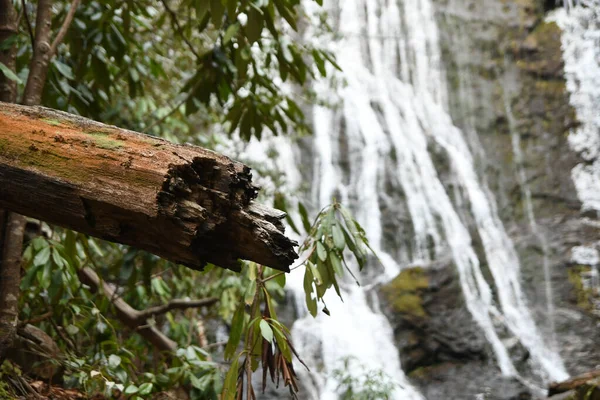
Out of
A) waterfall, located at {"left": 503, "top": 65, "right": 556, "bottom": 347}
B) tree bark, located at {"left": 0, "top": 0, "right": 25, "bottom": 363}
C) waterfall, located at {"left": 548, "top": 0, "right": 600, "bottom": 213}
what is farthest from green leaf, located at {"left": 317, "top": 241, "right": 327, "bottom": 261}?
waterfall, located at {"left": 548, "top": 0, "right": 600, "bottom": 213}

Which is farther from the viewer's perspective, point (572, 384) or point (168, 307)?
point (572, 384)

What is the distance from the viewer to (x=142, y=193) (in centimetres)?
117

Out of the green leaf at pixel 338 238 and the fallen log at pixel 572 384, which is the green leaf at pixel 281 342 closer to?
the green leaf at pixel 338 238

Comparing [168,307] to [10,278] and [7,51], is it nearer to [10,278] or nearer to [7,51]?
[10,278]

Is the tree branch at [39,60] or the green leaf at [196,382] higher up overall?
the tree branch at [39,60]

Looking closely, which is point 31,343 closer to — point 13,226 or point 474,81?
point 13,226

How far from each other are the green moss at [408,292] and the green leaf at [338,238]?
5.23 m

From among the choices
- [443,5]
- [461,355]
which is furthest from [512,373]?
[443,5]

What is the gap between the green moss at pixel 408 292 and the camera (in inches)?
282

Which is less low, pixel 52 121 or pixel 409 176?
pixel 409 176

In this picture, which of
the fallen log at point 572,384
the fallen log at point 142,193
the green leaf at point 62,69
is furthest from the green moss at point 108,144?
the fallen log at point 572,384

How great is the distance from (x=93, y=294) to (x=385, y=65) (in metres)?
7.73

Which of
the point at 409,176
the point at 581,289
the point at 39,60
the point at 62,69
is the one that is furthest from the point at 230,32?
the point at 409,176

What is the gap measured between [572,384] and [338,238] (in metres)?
3.96
